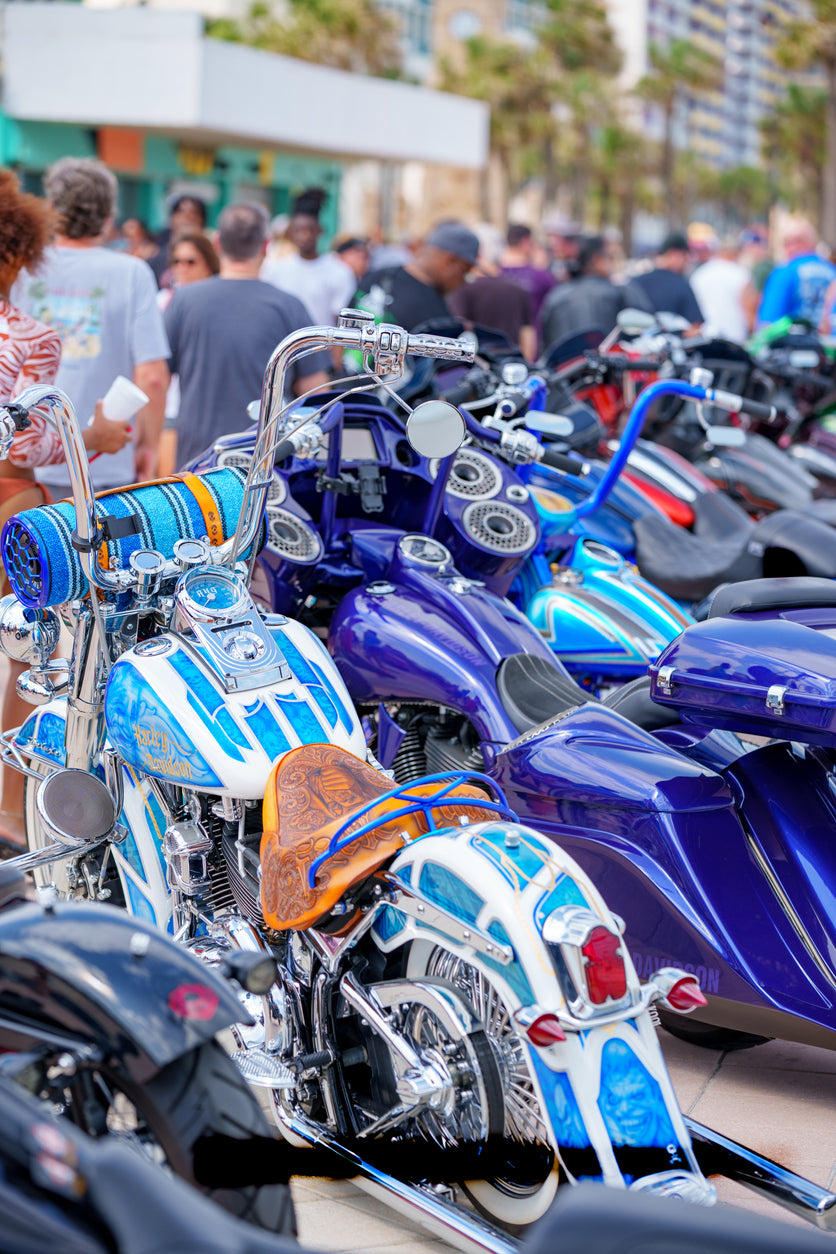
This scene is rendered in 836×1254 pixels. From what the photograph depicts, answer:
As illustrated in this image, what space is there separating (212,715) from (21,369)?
1921 mm

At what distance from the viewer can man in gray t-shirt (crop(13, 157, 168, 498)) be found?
5.44 meters

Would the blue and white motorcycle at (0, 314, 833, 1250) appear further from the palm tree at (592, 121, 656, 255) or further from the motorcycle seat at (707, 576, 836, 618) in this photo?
the palm tree at (592, 121, 656, 255)

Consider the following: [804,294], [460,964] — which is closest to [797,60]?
[804,294]

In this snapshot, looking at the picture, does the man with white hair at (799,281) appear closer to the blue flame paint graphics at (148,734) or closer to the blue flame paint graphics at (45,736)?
the blue flame paint graphics at (45,736)

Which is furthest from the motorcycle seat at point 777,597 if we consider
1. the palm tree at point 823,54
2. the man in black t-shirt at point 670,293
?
the palm tree at point 823,54

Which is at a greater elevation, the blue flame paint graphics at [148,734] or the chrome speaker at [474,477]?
the chrome speaker at [474,477]

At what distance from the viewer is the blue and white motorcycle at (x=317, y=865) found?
2326 mm

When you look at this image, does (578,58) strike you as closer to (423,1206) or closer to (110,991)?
(423,1206)

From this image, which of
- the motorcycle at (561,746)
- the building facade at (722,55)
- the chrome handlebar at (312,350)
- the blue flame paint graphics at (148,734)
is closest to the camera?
the blue flame paint graphics at (148,734)

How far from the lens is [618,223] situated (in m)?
→ 98.1

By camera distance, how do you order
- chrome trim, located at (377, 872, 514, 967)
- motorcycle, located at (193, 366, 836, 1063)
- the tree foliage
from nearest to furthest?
chrome trim, located at (377, 872, 514, 967)
motorcycle, located at (193, 366, 836, 1063)
the tree foliage

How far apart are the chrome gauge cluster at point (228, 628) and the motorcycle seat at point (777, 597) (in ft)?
3.49

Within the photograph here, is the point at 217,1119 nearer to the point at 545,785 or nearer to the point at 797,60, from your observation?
the point at 545,785

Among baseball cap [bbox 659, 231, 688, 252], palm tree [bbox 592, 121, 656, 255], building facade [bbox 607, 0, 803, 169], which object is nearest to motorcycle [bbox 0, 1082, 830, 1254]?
A: baseball cap [bbox 659, 231, 688, 252]
